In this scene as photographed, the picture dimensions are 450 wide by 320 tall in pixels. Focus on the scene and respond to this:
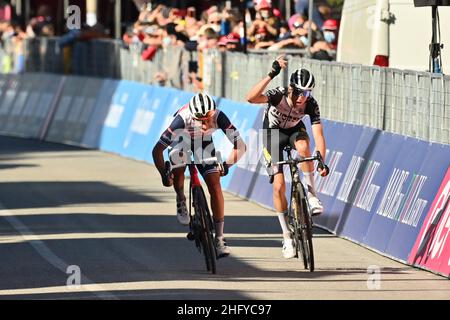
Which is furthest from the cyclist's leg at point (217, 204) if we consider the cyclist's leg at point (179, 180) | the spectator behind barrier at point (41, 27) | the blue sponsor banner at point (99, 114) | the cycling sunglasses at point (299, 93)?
the spectator behind barrier at point (41, 27)

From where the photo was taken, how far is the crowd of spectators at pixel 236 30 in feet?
79.5

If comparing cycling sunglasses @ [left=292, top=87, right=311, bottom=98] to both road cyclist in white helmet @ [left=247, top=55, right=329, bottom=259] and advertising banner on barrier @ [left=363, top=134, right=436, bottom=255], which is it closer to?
road cyclist in white helmet @ [left=247, top=55, right=329, bottom=259]

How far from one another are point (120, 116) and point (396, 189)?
45.8 ft

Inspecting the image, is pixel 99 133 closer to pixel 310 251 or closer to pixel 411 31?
pixel 411 31

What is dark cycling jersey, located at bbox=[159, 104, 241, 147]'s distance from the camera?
14617 millimetres

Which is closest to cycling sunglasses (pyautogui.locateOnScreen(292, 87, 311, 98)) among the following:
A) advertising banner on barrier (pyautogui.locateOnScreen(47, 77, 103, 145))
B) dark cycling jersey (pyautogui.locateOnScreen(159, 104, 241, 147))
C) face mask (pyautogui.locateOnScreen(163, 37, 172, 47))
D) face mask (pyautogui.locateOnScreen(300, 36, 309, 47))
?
dark cycling jersey (pyautogui.locateOnScreen(159, 104, 241, 147))

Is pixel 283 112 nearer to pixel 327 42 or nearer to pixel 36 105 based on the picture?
pixel 327 42

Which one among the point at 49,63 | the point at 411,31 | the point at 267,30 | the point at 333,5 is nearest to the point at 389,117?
the point at 411,31

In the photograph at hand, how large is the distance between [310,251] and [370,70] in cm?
435

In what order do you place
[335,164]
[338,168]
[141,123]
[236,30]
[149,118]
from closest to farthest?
[338,168] < [335,164] < [236,30] < [149,118] < [141,123]

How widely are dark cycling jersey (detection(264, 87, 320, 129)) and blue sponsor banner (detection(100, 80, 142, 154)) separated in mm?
13376

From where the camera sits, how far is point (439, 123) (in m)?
15.8

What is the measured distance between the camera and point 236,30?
86.7 feet

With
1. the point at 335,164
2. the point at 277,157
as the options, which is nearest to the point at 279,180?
the point at 277,157
